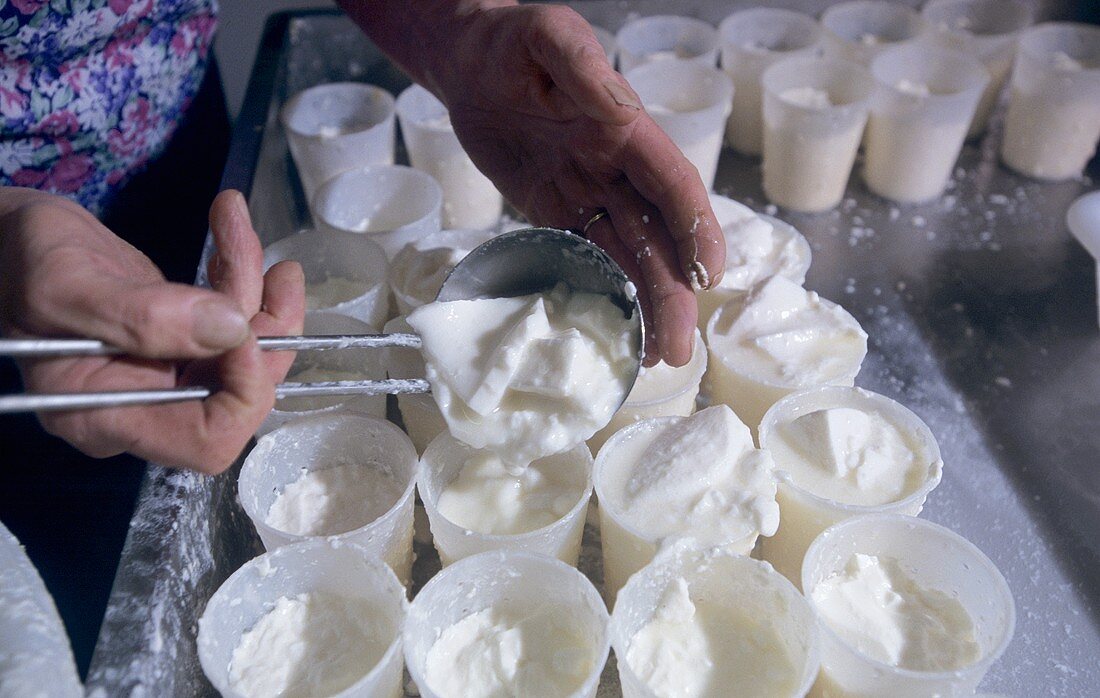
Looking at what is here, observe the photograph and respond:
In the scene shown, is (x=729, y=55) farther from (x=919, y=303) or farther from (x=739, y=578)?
(x=739, y=578)

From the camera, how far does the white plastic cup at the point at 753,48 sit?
2.37 metres

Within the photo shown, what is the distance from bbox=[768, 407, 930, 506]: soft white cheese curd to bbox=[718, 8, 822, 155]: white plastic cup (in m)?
1.31

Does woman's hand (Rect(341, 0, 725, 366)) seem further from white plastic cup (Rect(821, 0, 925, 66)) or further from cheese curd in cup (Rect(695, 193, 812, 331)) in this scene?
white plastic cup (Rect(821, 0, 925, 66))

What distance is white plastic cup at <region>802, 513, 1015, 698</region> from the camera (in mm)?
1060

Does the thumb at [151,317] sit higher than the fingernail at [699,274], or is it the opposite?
the thumb at [151,317]

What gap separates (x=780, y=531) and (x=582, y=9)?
5.62 ft

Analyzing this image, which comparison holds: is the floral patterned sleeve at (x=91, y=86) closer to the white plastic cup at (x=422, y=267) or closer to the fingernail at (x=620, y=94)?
A: the white plastic cup at (x=422, y=267)

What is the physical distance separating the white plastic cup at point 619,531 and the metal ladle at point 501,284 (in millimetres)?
126

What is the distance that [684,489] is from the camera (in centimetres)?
125

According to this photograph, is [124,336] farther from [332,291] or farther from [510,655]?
[332,291]

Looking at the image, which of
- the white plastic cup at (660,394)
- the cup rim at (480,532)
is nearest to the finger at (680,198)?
the white plastic cup at (660,394)

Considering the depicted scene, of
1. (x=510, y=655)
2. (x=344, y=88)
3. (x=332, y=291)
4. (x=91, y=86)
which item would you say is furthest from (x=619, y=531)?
(x=344, y=88)

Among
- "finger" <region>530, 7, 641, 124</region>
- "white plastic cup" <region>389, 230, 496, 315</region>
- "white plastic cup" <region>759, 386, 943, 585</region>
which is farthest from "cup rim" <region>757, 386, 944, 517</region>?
"white plastic cup" <region>389, 230, 496, 315</region>

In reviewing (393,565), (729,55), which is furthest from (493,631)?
(729,55)
